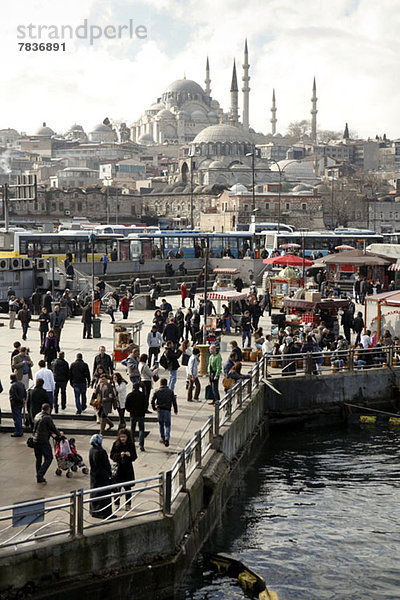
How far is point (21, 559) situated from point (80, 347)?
45.8ft

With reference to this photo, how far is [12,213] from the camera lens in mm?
91750

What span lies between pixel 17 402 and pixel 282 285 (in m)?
19.6

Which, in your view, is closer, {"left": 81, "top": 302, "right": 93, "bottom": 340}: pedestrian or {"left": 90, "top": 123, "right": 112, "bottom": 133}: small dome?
{"left": 81, "top": 302, "right": 93, "bottom": 340}: pedestrian

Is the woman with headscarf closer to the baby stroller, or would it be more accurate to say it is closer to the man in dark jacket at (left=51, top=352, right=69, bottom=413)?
the baby stroller

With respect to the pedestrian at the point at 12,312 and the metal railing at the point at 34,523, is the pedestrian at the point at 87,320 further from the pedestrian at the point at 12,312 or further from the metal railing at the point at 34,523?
the metal railing at the point at 34,523

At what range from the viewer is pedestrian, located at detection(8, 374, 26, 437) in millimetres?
13562

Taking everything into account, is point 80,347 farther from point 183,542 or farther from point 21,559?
point 21,559

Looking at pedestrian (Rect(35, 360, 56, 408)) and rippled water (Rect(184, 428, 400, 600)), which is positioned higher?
pedestrian (Rect(35, 360, 56, 408))

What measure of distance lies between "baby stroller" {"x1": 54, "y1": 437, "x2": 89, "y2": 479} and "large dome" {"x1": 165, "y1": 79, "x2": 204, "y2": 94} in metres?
181

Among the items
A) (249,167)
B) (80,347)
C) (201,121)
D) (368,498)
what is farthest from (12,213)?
(201,121)

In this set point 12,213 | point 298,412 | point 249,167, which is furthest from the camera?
point 249,167

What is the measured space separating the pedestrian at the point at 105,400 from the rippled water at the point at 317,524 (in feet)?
8.51

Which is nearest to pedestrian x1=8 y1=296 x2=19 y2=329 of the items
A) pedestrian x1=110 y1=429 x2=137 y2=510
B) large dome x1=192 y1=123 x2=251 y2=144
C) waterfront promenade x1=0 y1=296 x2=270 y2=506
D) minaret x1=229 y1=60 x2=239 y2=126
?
waterfront promenade x1=0 y1=296 x2=270 y2=506

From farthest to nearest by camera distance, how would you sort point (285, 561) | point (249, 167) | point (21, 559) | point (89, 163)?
point (89, 163) → point (249, 167) → point (285, 561) → point (21, 559)
